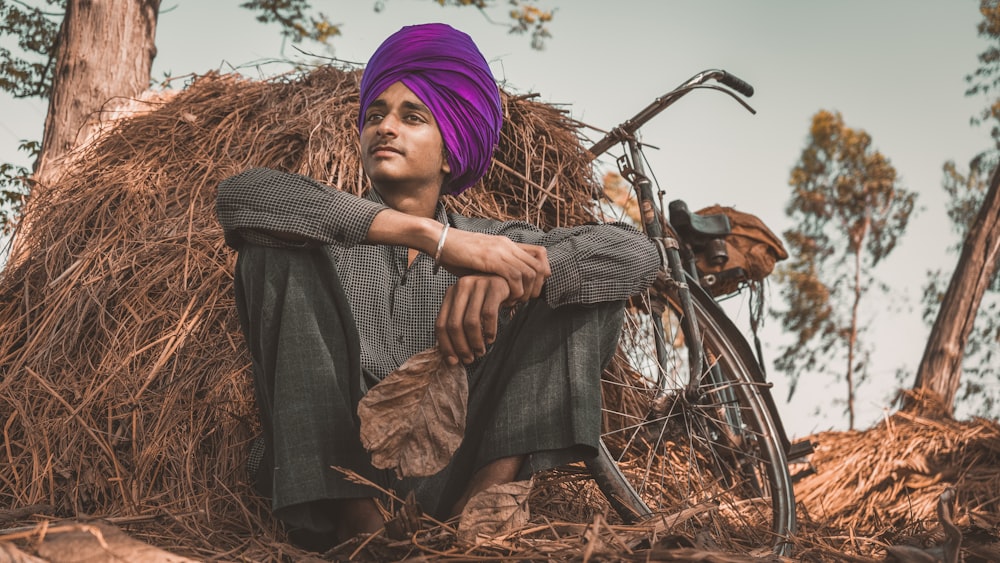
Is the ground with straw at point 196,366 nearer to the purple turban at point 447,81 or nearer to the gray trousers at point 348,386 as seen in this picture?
the gray trousers at point 348,386

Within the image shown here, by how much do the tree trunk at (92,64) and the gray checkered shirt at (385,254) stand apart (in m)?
2.39

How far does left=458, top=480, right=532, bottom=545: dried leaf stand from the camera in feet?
5.06

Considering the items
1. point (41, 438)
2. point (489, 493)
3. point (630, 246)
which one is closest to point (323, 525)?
point (489, 493)

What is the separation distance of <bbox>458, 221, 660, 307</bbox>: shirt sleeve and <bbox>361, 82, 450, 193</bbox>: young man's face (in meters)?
0.42

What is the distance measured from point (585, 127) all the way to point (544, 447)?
1865 millimetres

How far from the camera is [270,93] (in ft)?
11.2

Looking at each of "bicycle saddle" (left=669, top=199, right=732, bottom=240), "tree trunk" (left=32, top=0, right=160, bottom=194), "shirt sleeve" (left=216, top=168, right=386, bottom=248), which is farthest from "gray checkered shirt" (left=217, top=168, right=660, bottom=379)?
"tree trunk" (left=32, top=0, right=160, bottom=194)

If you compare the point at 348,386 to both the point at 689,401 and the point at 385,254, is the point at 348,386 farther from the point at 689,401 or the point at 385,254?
the point at 689,401

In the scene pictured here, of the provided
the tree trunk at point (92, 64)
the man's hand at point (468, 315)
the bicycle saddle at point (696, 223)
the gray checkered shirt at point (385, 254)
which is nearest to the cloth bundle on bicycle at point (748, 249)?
the bicycle saddle at point (696, 223)

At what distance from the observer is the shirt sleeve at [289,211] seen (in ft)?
5.53

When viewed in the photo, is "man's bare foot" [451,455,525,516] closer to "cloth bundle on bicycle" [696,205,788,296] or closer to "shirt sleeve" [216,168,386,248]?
"shirt sleeve" [216,168,386,248]

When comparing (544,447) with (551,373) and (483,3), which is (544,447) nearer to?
(551,373)

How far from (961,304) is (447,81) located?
467 cm

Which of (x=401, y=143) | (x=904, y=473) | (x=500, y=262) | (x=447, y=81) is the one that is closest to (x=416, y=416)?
(x=500, y=262)
